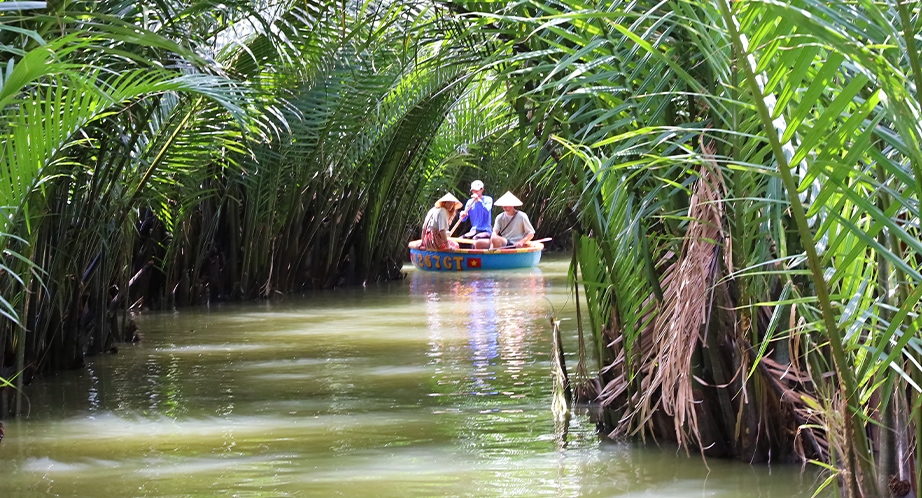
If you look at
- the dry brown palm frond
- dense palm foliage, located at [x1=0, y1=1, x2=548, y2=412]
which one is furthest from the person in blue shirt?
the dry brown palm frond

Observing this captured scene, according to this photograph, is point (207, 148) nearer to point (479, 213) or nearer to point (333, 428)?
point (333, 428)

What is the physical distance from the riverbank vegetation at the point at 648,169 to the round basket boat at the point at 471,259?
665 centimetres

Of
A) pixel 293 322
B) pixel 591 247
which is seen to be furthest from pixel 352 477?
pixel 293 322

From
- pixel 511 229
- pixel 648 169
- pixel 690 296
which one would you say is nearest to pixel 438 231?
pixel 511 229

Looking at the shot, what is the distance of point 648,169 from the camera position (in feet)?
11.3

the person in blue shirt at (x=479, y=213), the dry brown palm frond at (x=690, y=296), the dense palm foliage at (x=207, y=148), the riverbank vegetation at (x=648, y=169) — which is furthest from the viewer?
the person in blue shirt at (x=479, y=213)

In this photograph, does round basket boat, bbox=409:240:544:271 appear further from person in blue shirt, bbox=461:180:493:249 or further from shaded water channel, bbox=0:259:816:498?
A: shaded water channel, bbox=0:259:816:498

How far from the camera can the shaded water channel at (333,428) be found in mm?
4582

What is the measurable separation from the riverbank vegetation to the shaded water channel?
26 centimetres

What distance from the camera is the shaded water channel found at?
4582 mm

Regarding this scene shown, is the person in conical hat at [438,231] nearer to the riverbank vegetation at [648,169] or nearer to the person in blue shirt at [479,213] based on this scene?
the person in blue shirt at [479,213]

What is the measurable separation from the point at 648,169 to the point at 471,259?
1494cm

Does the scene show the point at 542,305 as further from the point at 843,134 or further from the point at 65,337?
the point at 843,134

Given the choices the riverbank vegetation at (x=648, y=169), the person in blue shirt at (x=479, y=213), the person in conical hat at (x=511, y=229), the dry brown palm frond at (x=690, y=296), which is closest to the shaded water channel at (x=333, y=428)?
the riverbank vegetation at (x=648, y=169)
